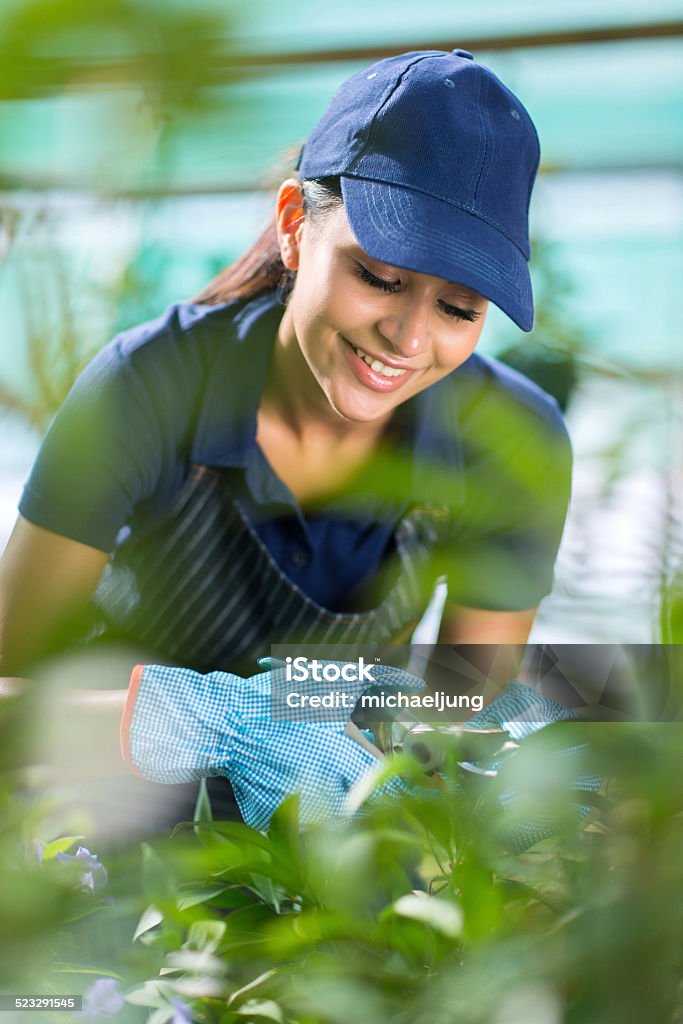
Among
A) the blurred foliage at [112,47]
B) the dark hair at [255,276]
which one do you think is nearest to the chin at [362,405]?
the dark hair at [255,276]

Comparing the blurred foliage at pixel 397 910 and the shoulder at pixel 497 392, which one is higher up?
the shoulder at pixel 497 392

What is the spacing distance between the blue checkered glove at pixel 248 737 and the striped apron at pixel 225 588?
12 centimetres

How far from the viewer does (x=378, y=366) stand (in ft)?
1.90

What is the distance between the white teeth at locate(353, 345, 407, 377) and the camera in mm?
577

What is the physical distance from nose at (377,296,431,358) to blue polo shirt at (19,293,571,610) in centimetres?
5

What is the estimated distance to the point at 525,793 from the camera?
7.0 inches

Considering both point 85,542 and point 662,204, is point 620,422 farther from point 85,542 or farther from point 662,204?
point 85,542

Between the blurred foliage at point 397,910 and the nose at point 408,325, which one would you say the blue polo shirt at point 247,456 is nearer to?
the nose at point 408,325

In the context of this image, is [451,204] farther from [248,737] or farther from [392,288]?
[248,737]

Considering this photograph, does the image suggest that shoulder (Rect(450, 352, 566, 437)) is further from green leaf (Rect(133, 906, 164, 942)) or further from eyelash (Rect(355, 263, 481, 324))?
green leaf (Rect(133, 906, 164, 942))

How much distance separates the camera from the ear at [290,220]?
1.96 ft

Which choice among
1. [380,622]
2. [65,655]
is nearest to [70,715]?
[65,655]

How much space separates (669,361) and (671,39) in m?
0.15

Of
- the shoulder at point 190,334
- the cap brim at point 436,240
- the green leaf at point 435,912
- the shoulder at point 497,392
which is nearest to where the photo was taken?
the green leaf at point 435,912
